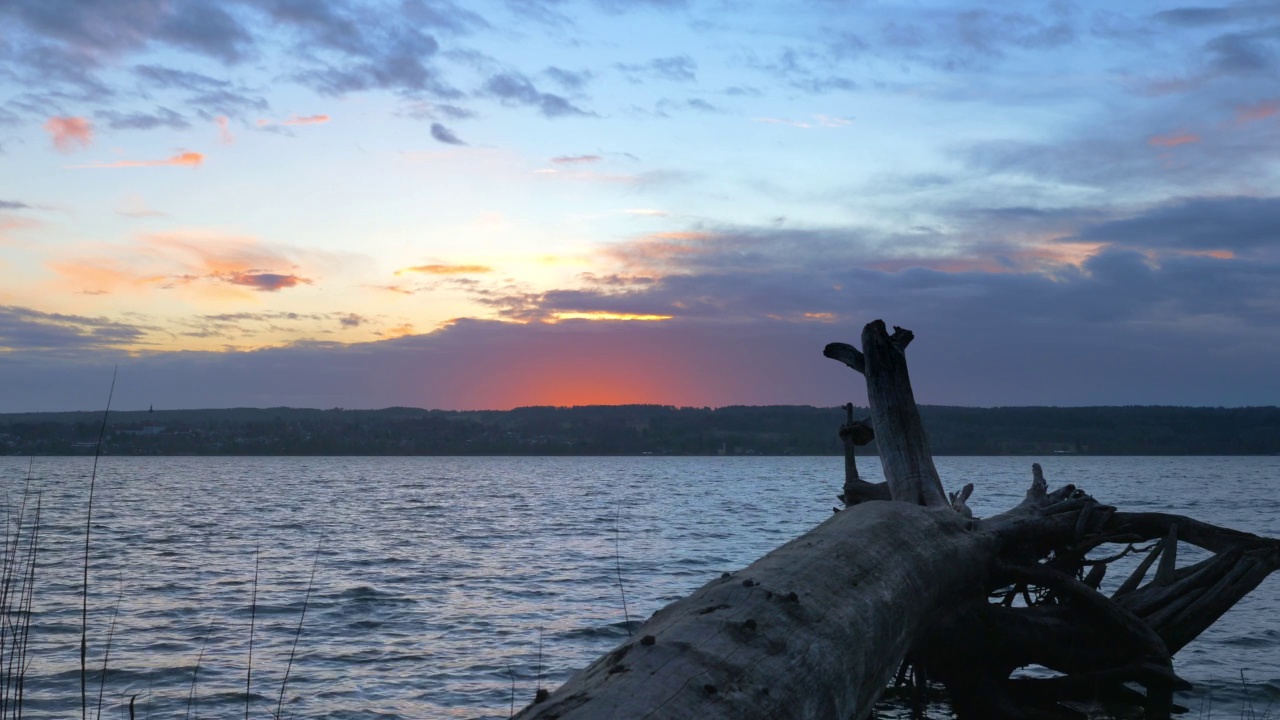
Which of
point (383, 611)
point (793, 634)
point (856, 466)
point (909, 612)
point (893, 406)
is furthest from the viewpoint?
point (383, 611)

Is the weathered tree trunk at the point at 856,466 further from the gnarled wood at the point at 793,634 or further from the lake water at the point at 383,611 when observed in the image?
the lake water at the point at 383,611

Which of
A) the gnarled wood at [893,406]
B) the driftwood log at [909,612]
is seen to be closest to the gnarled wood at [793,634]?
the driftwood log at [909,612]

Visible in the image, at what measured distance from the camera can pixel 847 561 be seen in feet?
14.0

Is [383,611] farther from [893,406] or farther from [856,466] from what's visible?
[893,406]

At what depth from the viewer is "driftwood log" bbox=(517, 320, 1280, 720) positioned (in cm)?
286

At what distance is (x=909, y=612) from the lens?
181 inches

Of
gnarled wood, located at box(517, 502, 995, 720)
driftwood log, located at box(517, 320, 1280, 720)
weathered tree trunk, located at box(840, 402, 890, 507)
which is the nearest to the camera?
gnarled wood, located at box(517, 502, 995, 720)

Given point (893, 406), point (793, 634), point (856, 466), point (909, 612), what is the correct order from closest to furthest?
point (793, 634), point (909, 612), point (893, 406), point (856, 466)

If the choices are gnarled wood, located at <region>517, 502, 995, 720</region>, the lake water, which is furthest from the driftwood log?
the lake water

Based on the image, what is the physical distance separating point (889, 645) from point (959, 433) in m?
127

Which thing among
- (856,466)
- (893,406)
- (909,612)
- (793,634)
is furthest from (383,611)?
(793,634)

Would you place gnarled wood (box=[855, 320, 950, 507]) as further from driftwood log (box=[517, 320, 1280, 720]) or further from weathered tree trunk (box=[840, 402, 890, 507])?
weathered tree trunk (box=[840, 402, 890, 507])

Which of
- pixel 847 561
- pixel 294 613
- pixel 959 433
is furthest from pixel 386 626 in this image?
pixel 959 433

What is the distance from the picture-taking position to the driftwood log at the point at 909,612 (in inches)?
113
